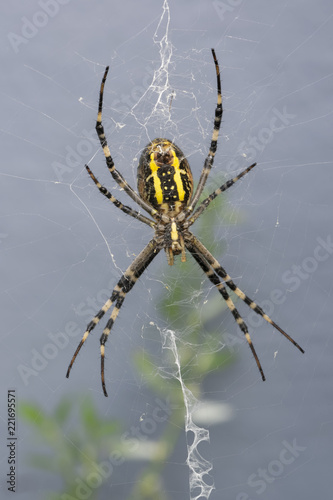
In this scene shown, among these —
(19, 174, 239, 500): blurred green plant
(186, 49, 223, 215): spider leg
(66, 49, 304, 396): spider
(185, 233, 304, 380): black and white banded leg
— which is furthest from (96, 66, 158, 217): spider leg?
(185, 233, 304, 380): black and white banded leg

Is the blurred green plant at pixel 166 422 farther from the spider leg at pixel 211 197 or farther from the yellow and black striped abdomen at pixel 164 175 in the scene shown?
the yellow and black striped abdomen at pixel 164 175

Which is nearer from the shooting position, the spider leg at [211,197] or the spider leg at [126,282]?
the spider leg at [211,197]

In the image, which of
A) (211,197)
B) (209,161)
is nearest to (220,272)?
(211,197)

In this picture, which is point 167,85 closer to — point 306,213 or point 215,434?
point 306,213

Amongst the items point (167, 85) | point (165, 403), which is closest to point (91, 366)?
point (165, 403)

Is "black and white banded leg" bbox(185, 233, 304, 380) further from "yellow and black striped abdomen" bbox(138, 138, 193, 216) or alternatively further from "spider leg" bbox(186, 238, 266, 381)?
"yellow and black striped abdomen" bbox(138, 138, 193, 216)

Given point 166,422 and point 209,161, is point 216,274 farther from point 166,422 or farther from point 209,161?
point 166,422

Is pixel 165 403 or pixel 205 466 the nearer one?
pixel 165 403

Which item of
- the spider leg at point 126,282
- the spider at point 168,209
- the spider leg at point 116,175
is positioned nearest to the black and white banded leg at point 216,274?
the spider at point 168,209
